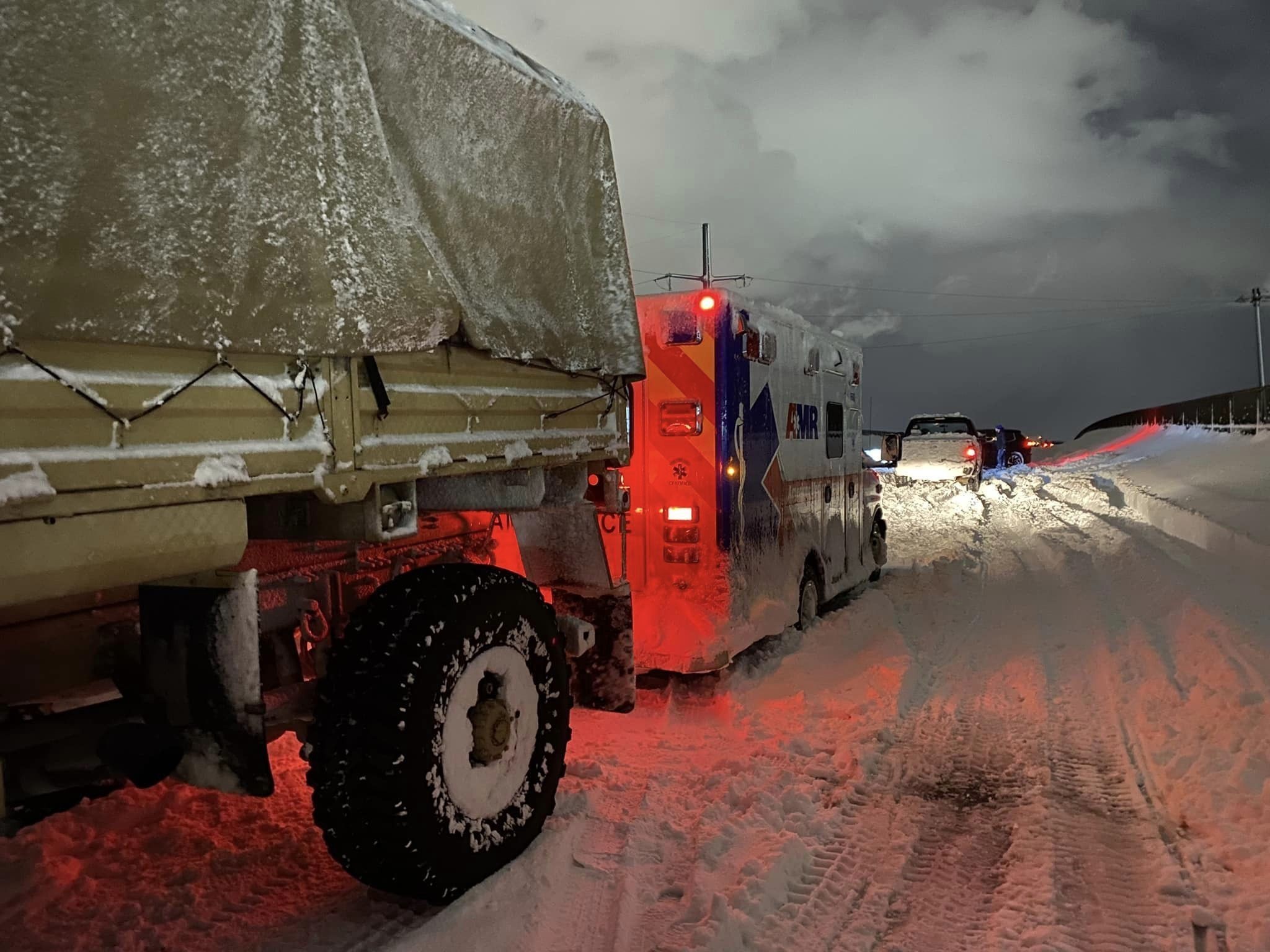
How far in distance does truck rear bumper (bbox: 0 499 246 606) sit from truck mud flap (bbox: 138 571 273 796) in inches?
11.8

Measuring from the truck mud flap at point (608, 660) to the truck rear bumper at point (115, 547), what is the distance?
2583mm

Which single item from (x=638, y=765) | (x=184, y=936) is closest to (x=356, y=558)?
(x=184, y=936)

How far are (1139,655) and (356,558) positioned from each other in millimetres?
6011

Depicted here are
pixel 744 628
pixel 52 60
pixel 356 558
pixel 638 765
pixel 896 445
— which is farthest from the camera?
pixel 896 445

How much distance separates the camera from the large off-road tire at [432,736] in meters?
2.95

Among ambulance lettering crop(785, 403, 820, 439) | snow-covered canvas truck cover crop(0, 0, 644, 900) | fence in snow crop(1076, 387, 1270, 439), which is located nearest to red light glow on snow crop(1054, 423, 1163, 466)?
fence in snow crop(1076, 387, 1270, 439)

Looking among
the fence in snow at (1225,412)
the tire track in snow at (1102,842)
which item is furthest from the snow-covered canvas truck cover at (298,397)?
the fence in snow at (1225,412)

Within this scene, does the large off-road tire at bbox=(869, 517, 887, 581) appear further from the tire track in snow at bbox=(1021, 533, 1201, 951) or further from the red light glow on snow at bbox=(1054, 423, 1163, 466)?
the red light glow on snow at bbox=(1054, 423, 1163, 466)

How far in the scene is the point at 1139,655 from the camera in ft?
21.9

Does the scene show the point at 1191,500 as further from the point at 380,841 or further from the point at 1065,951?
the point at 380,841

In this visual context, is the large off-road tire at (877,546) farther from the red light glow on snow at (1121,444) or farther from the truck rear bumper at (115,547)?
the red light glow on snow at (1121,444)

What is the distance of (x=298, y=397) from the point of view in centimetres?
252

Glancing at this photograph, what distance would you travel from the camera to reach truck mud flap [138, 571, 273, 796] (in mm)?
2609

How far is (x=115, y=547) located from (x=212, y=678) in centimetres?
76
